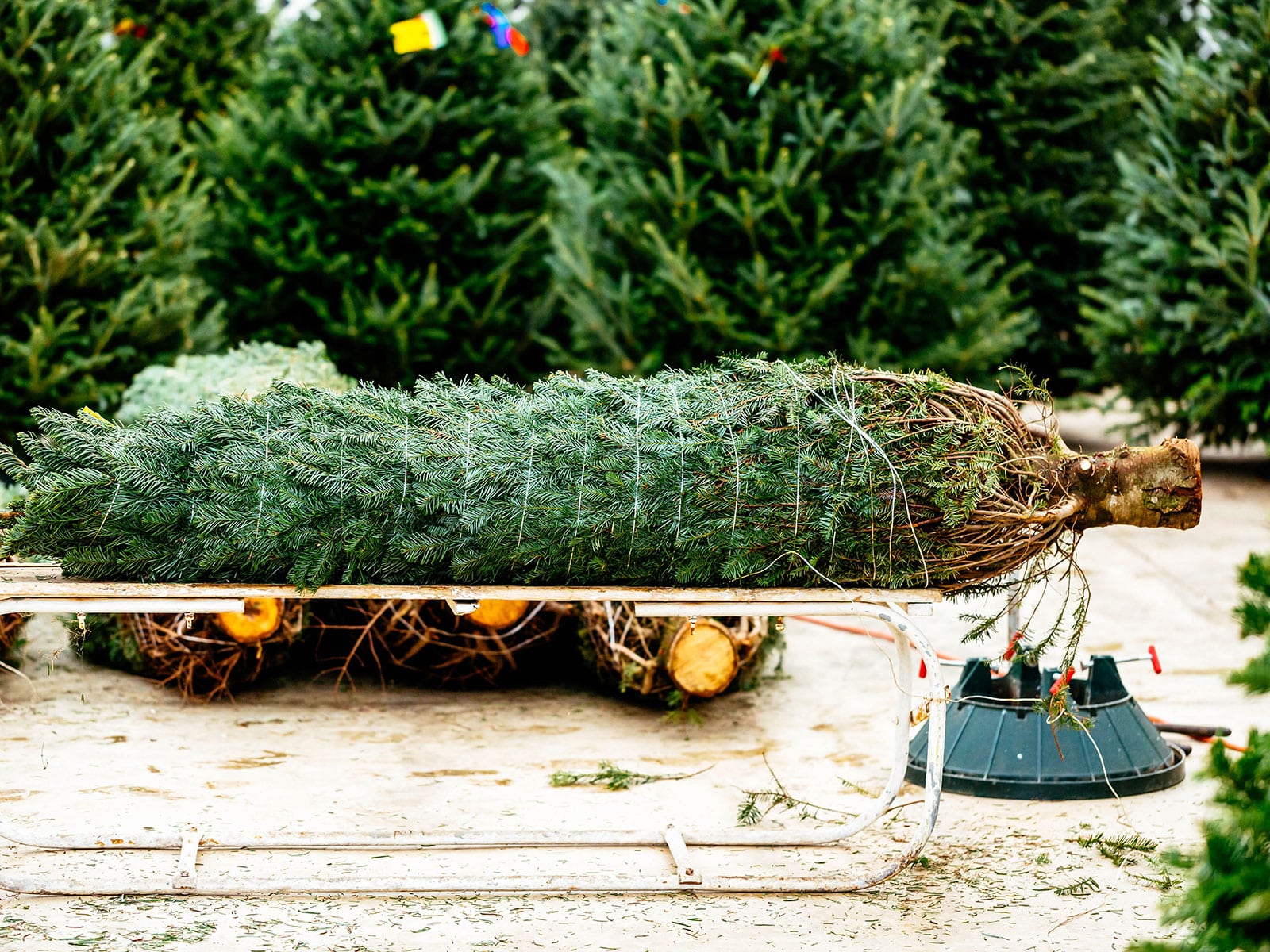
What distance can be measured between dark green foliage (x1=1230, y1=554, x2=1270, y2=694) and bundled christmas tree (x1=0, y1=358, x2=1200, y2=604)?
1.34 m

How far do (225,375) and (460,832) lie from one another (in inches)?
134

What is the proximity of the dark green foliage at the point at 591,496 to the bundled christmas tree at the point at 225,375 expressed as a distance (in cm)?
228

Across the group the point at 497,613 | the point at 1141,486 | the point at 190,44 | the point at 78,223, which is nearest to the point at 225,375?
the point at 78,223

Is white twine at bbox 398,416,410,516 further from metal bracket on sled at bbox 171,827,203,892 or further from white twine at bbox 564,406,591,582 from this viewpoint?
metal bracket on sled at bbox 171,827,203,892

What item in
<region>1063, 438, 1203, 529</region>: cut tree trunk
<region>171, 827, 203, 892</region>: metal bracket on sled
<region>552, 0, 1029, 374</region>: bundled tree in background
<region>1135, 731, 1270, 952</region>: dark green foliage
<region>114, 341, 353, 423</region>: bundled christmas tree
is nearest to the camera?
<region>1135, 731, 1270, 952</region>: dark green foliage

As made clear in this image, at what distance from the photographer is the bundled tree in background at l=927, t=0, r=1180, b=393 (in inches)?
418

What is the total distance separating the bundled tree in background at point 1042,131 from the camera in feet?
34.8

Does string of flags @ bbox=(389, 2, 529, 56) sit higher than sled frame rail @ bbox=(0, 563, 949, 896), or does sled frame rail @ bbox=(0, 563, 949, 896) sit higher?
string of flags @ bbox=(389, 2, 529, 56)

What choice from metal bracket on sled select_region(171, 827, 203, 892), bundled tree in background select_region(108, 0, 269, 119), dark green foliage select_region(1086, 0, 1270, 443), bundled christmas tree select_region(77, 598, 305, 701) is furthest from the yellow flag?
metal bracket on sled select_region(171, 827, 203, 892)

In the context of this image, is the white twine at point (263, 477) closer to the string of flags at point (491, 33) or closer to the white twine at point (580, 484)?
the white twine at point (580, 484)

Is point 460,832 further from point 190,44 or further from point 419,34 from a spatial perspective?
point 190,44

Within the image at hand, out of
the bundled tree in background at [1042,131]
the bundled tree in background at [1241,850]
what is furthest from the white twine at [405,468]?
the bundled tree in background at [1042,131]

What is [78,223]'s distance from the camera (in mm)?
6828

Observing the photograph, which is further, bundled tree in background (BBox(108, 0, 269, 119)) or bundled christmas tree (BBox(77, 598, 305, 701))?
bundled tree in background (BBox(108, 0, 269, 119))
